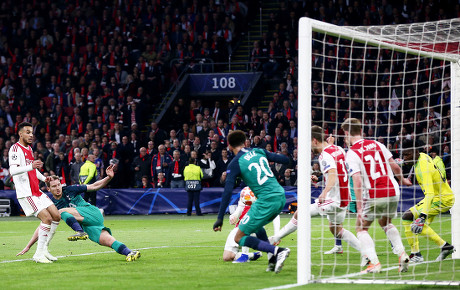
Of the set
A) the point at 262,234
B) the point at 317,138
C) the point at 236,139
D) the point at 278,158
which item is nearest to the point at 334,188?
the point at 317,138

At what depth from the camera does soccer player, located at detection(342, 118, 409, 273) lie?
31.1 ft

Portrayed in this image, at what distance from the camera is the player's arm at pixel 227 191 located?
346 inches

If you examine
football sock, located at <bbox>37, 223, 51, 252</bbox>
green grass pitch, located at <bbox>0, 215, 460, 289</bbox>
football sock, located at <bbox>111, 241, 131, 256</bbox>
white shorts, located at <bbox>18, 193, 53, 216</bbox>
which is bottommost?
green grass pitch, located at <bbox>0, 215, 460, 289</bbox>

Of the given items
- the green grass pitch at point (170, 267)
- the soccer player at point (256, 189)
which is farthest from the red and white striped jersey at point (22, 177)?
the soccer player at point (256, 189)

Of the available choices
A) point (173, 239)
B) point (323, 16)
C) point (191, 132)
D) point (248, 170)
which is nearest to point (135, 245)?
point (173, 239)

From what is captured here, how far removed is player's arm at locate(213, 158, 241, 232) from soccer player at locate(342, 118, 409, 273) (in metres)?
1.46

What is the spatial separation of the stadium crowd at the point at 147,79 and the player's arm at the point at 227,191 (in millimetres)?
12360

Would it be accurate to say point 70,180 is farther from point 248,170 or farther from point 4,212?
point 248,170

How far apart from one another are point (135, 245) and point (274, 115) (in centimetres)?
1197

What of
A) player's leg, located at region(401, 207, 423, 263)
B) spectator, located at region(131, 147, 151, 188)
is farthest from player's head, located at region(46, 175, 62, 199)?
spectator, located at region(131, 147, 151, 188)

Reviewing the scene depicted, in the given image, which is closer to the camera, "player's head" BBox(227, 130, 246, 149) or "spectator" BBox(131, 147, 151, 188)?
"player's head" BBox(227, 130, 246, 149)

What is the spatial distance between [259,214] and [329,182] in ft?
4.30

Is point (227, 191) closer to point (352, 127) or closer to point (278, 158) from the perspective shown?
point (278, 158)

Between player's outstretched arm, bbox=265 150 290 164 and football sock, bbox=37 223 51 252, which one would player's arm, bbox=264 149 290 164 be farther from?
football sock, bbox=37 223 51 252
